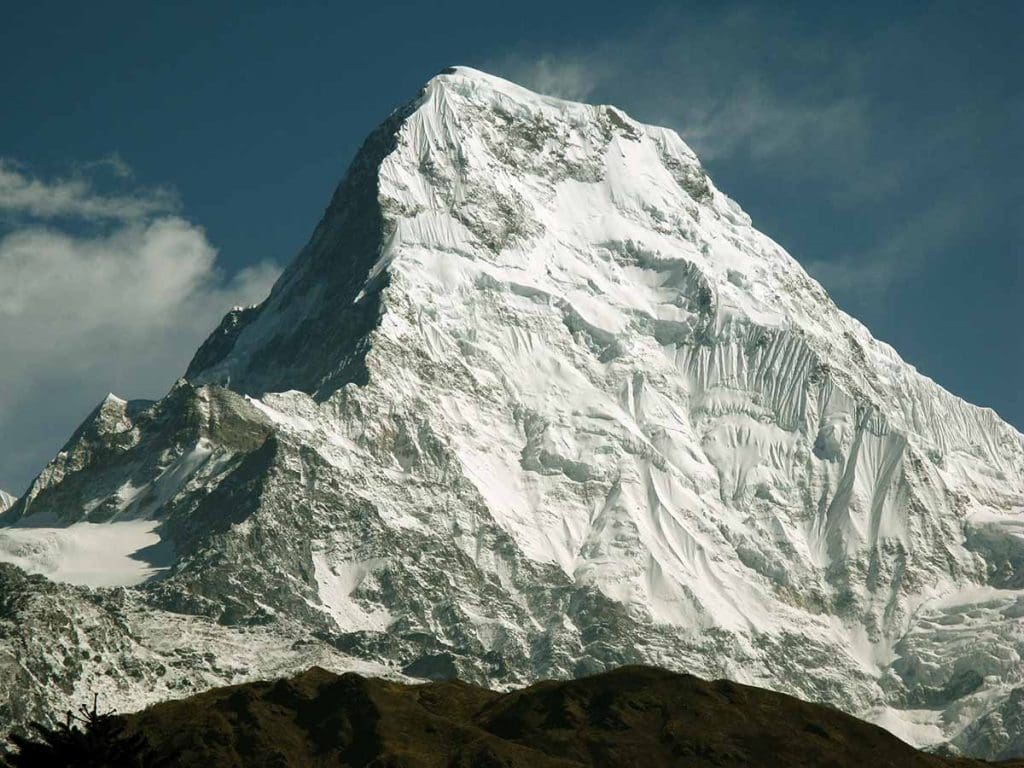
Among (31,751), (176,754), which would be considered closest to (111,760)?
(31,751)

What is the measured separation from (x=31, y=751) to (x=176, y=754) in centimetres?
1895

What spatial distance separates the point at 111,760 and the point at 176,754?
1698cm

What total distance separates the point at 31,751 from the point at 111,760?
4988mm

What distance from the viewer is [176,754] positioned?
172 metres

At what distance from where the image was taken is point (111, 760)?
15488cm

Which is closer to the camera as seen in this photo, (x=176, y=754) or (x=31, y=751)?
(x=31, y=751)

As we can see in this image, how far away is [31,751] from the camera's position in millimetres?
154125

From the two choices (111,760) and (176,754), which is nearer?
(111,760)

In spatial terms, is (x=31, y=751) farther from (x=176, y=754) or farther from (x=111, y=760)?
(x=176, y=754)
